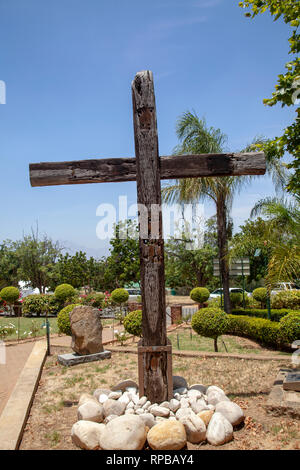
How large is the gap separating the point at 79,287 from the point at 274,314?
53.3 feet

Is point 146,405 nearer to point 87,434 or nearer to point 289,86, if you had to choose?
point 87,434

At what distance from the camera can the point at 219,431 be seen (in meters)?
3.67

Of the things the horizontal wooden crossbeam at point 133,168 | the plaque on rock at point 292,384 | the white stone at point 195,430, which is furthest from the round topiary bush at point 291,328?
the white stone at point 195,430

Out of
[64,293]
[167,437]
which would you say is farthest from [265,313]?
[167,437]

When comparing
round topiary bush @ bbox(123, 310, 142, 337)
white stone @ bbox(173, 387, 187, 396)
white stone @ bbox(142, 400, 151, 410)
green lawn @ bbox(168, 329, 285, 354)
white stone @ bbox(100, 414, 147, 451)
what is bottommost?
green lawn @ bbox(168, 329, 285, 354)

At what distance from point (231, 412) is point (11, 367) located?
18.5 ft

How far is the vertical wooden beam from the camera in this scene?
4297 mm

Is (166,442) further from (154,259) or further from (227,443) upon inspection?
(154,259)

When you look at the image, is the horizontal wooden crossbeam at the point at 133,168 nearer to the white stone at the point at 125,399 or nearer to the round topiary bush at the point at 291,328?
the white stone at the point at 125,399

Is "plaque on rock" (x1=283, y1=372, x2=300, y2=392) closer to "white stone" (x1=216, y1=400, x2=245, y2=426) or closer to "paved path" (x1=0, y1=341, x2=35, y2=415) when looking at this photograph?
"white stone" (x1=216, y1=400, x2=245, y2=426)

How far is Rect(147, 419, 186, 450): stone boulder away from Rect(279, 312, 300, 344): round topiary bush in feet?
18.8

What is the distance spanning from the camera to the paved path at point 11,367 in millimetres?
6040

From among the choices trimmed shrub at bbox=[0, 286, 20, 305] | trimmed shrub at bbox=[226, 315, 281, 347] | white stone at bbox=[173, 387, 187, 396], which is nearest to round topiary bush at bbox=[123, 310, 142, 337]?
trimmed shrub at bbox=[226, 315, 281, 347]

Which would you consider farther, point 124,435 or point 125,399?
point 125,399
